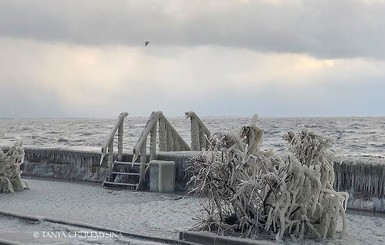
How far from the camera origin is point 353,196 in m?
12.5

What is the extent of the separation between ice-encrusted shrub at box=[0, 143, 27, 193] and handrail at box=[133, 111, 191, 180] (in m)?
2.89

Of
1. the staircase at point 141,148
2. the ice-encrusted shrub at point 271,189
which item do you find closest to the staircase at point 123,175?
the staircase at point 141,148

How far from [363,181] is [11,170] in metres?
8.18

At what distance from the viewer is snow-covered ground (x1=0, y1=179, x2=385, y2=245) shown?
9.65m

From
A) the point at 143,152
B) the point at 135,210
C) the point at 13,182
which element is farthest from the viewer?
the point at 143,152

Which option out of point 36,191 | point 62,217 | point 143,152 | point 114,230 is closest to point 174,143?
point 143,152

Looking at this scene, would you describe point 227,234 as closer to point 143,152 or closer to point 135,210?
point 135,210

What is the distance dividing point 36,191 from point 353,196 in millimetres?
7518

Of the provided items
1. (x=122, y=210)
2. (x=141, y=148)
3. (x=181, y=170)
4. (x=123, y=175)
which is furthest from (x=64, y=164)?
(x=122, y=210)

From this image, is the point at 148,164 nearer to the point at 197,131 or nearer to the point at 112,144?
the point at 112,144

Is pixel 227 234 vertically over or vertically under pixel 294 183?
under

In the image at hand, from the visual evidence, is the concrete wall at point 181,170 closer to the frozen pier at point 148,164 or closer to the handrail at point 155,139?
the frozen pier at point 148,164

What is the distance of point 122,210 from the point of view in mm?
11930

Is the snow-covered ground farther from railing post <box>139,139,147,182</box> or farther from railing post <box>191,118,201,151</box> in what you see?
railing post <box>191,118,201,151</box>
